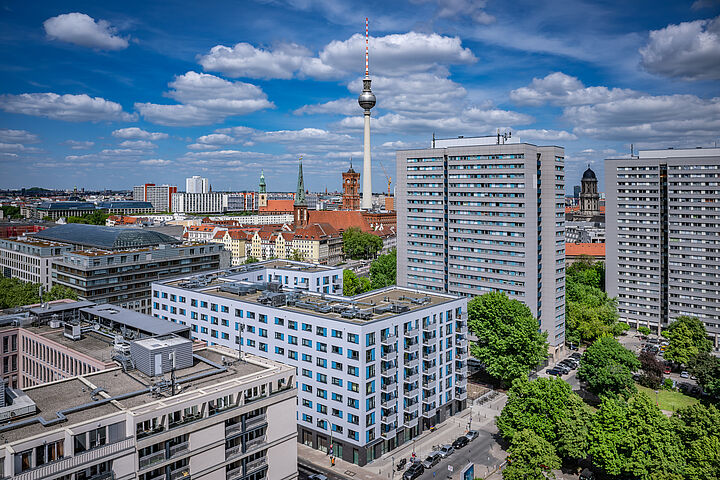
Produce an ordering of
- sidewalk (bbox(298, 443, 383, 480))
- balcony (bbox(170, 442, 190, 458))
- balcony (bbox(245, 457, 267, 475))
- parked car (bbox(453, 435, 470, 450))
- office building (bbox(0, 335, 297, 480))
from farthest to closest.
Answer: parked car (bbox(453, 435, 470, 450)), sidewalk (bbox(298, 443, 383, 480)), balcony (bbox(245, 457, 267, 475)), balcony (bbox(170, 442, 190, 458)), office building (bbox(0, 335, 297, 480))

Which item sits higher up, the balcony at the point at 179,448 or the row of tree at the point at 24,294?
the row of tree at the point at 24,294

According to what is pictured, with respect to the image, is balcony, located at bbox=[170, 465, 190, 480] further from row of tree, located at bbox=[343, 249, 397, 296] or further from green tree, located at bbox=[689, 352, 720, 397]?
row of tree, located at bbox=[343, 249, 397, 296]

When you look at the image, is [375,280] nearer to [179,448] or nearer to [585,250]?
[585,250]

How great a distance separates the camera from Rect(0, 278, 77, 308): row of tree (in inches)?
3538

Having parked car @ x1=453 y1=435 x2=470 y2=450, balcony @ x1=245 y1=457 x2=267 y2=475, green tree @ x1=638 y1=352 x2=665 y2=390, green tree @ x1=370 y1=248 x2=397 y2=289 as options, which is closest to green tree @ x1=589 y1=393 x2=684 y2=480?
parked car @ x1=453 y1=435 x2=470 y2=450

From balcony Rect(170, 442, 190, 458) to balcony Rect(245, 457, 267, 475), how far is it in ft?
17.2

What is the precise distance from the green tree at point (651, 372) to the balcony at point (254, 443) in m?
61.0

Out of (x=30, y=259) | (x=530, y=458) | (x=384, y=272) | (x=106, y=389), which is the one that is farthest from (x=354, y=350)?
(x=30, y=259)

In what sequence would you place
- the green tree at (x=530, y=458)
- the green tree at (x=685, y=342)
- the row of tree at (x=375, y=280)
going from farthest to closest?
the row of tree at (x=375, y=280), the green tree at (x=685, y=342), the green tree at (x=530, y=458)

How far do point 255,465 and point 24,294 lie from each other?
77.4 metres

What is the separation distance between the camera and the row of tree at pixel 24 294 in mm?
89875

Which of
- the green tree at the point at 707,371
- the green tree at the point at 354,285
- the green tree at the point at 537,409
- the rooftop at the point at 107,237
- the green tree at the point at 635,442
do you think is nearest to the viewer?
the green tree at the point at 635,442

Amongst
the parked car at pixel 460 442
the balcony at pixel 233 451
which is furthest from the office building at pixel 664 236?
the balcony at pixel 233 451

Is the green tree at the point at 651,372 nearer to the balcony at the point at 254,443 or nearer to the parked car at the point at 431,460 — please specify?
the parked car at the point at 431,460
